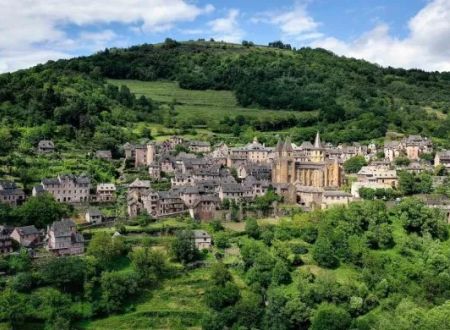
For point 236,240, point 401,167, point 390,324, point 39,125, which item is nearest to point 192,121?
point 39,125

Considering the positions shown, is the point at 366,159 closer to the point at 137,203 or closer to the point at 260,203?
the point at 260,203

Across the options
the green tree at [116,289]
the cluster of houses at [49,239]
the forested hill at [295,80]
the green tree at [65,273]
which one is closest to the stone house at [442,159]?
the forested hill at [295,80]

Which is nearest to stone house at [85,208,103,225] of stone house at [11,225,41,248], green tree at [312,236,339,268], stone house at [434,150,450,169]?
stone house at [11,225,41,248]

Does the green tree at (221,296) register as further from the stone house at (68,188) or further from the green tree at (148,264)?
the stone house at (68,188)

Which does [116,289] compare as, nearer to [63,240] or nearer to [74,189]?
[63,240]

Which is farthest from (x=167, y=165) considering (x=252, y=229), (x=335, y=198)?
(x=335, y=198)

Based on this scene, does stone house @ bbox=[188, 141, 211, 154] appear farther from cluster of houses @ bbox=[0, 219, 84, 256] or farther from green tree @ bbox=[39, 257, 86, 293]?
green tree @ bbox=[39, 257, 86, 293]
